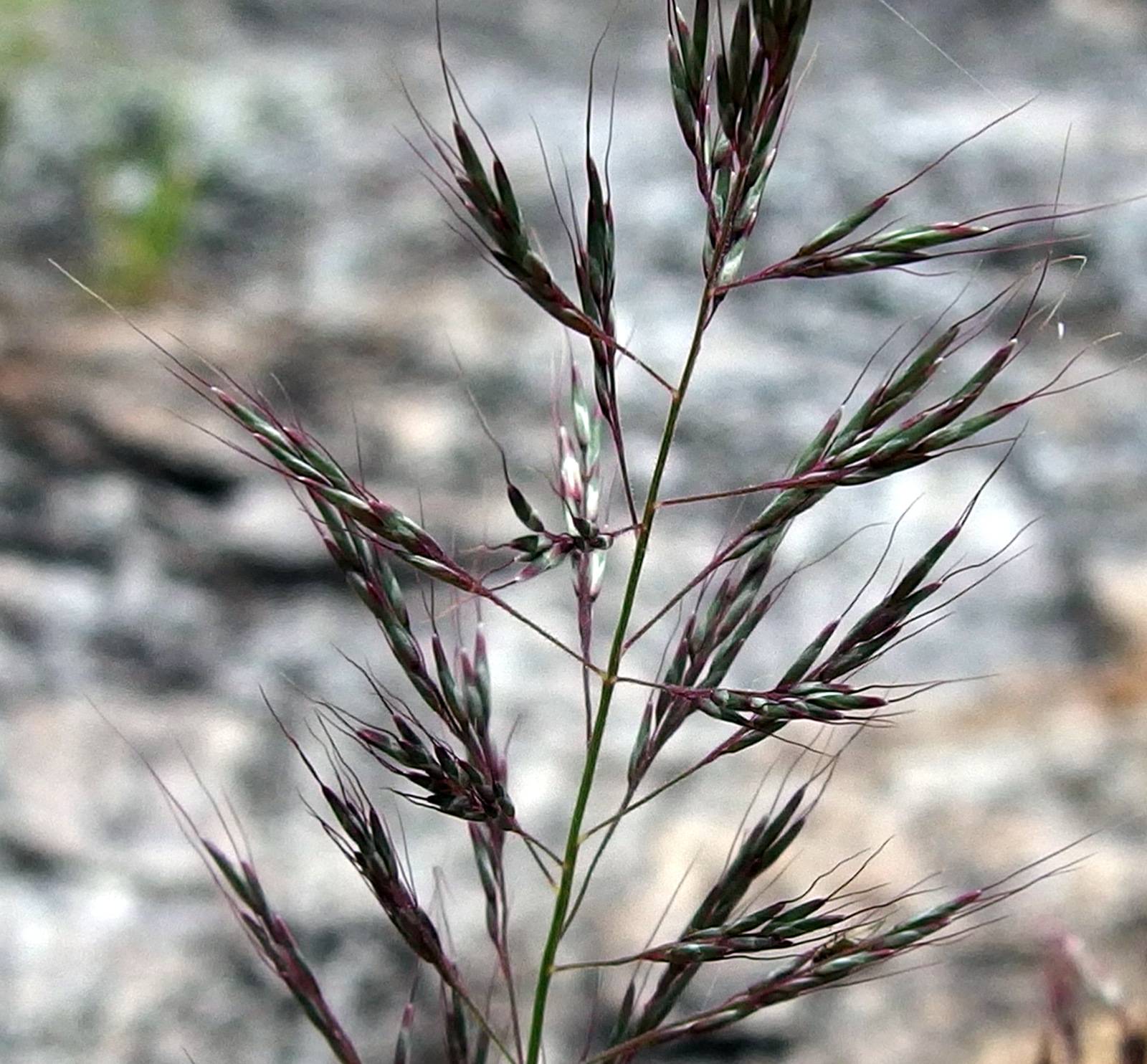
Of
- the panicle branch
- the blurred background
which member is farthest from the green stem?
the blurred background

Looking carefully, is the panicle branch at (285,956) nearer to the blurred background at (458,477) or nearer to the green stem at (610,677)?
the green stem at (610,677)

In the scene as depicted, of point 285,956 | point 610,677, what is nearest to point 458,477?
point 285,956

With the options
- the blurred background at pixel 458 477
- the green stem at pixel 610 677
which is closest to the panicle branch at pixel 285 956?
the green stem at pixel 610 677

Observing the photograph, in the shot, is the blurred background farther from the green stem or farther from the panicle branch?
the green stem

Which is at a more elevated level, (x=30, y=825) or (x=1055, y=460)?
(x=1055, y=460)

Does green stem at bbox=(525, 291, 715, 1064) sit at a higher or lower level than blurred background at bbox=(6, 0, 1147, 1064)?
lower

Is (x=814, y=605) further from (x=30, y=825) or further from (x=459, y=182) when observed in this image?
(x=459, y=182)

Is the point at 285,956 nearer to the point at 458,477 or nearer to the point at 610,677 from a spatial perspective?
the point at 610,677

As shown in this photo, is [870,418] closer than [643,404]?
Yes

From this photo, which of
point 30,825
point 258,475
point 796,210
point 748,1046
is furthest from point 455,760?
point 796,210
